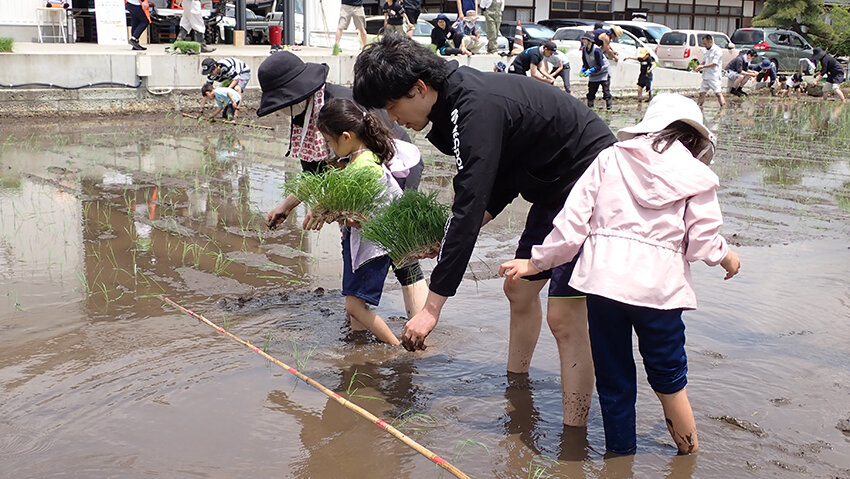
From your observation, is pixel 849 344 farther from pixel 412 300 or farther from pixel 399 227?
pixel 399 227

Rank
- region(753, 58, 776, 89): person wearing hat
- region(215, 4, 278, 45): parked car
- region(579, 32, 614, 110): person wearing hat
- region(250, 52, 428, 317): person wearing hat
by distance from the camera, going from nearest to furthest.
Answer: region(250, 52, 428, 317): person wearing hat → region(579, 32, 614, 110): person wearing hat → region(215, 4, 278, 45): parked car → region(753, 58, 776, 89): person wearing hat

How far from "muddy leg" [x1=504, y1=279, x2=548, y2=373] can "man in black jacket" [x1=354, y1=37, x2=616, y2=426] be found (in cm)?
12

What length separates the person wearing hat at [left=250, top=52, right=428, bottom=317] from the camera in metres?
3.90

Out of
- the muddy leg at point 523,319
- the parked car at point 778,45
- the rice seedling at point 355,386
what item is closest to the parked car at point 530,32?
the parked car at point 778,45

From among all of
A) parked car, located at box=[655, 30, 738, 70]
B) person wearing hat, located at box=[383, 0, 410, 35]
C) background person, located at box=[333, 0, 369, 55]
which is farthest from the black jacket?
parked car, located at box=[655, 30, 738, 70]

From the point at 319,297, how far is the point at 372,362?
3.42 feet

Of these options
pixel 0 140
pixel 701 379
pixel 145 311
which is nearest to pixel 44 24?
pixel 0 140

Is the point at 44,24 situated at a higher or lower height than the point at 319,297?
higher

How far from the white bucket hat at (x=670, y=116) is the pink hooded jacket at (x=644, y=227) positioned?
0.05m

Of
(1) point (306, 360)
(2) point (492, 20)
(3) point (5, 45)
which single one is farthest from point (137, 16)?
(1) point (306, 360)

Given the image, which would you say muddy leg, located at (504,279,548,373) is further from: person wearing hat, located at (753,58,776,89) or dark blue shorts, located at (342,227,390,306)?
person wearing hat, located at (753,58,776,89)

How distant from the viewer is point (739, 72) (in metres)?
21.5

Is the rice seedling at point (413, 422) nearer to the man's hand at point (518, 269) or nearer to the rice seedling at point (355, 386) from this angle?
the rice seedling at point (355, 386)

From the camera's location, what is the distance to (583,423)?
3.23 m
